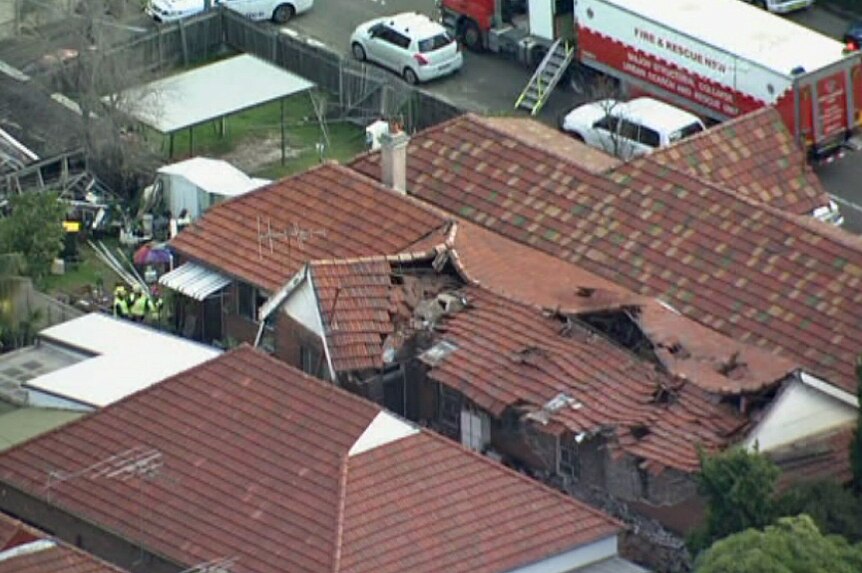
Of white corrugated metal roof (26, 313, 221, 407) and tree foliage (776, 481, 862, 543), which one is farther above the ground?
tree foliage (776, 481, 862, 543)

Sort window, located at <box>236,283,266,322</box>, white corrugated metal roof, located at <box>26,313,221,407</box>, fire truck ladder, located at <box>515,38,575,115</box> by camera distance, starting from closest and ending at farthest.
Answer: white corrugated metal roof, located at <box>26,313,221,407</box>, window, located at <box>236,283,266,322</box>, fire truck ladder, located at <box>515,38,575,115</box>

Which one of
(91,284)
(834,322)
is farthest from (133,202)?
(834,322)

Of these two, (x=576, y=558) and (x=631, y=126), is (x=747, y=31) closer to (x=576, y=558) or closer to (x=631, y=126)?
(x=631, y=126)

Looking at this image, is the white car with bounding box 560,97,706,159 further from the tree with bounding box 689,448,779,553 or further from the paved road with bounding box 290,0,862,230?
the tree with bounding box 689,448,779,553

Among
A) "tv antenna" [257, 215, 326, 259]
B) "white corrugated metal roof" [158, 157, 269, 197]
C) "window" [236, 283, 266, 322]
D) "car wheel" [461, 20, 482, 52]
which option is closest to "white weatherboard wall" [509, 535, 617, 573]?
"window" [236, 283, 266, 322]

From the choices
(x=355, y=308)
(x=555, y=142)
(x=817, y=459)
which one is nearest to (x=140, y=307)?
(x=355, y=308)

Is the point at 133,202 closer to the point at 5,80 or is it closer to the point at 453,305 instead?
the point at 5,80

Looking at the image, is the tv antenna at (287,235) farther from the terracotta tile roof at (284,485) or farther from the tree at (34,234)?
the terracotta tile roof at (284,485)
